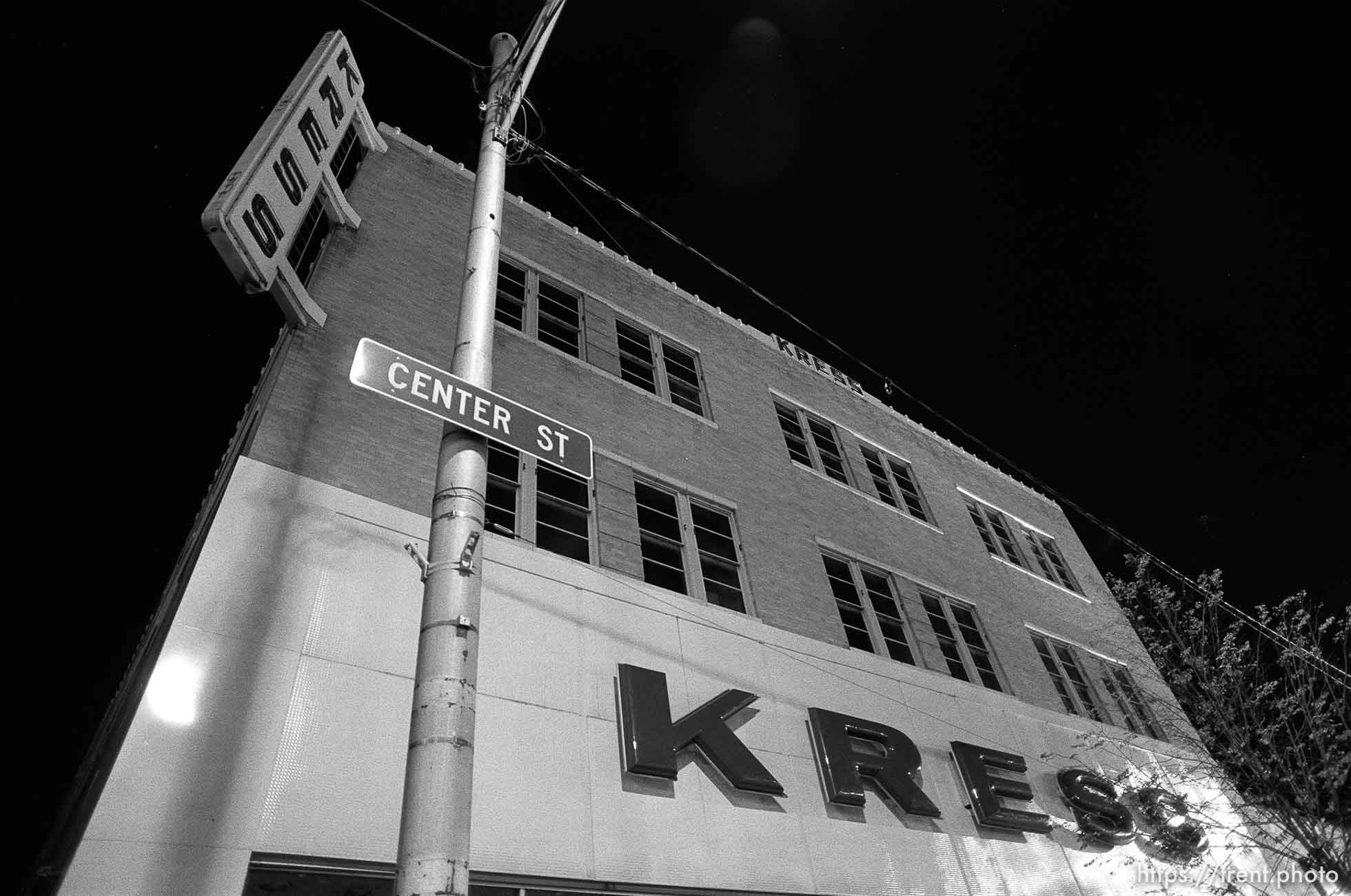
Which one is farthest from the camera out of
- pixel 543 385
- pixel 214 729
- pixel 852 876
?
pixel 543 385

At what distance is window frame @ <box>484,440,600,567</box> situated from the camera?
8914mm

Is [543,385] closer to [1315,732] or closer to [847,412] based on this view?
[847,412]

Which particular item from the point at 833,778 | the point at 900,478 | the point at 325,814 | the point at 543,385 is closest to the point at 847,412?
the point at 900,478

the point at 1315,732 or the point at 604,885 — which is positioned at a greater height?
the point at 1315,732

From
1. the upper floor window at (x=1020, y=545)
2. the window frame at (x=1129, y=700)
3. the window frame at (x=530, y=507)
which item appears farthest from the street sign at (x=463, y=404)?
the window frame at (x=1129, y=700)

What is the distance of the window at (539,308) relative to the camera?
467 inches

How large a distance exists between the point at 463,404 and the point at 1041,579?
57.1ft

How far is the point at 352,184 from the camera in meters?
11.5

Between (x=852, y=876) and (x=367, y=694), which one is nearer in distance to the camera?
(x=367, y=694)

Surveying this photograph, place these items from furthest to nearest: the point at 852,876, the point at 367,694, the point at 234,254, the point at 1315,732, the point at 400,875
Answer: the point at 1315,732 → the point at 852,876 → the point at 234,254 → the point at 367,694 → the point at 400,875

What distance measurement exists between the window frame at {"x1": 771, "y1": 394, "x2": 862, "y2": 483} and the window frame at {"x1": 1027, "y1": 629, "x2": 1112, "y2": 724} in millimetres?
4759

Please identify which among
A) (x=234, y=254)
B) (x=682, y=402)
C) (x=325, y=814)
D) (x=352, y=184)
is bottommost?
(x=325, y=814)

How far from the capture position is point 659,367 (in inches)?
528

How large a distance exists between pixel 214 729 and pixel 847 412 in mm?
13983
